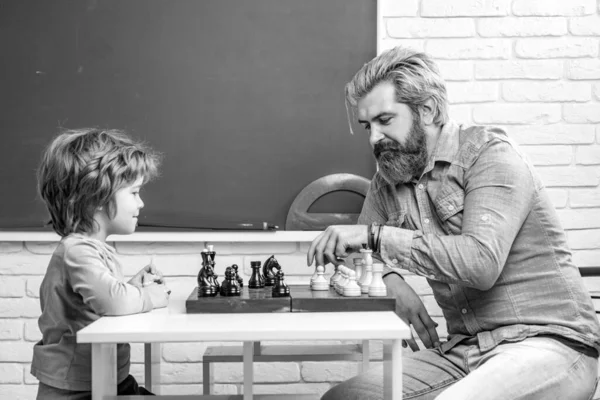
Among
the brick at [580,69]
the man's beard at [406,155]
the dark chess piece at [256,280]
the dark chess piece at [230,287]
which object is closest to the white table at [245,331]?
the dark chess piece at [230,287]

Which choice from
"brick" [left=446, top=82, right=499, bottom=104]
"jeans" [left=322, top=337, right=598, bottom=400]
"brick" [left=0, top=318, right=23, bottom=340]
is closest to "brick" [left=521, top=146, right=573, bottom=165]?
"brick" [left=446, top=82, right=499, bottom=104]

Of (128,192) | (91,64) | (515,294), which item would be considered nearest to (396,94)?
(515,294)

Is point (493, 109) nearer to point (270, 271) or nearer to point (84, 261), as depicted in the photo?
point (270, 271)

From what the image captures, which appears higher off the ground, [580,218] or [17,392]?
[580,218]

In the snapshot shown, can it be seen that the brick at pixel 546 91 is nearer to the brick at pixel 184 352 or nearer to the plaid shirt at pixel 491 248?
the plaid shirt at pixel 491 248

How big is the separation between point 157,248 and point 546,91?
1558mm

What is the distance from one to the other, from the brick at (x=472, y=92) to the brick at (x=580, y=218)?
0.51m

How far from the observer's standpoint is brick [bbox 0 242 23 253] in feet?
9.17

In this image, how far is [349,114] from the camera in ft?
9.18

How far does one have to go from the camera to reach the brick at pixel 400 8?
2.82 m

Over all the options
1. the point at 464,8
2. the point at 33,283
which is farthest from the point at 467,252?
the point at 33,283

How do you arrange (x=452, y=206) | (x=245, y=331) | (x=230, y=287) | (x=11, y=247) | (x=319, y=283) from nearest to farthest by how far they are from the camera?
(x=245, y=331) < (x=230, y=287) < (x=319, y=283) < (x=452, y=206) < (x=11, y=247)

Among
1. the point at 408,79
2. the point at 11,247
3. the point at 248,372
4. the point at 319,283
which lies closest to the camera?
the point at 248,372

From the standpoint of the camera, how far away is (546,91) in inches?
112
